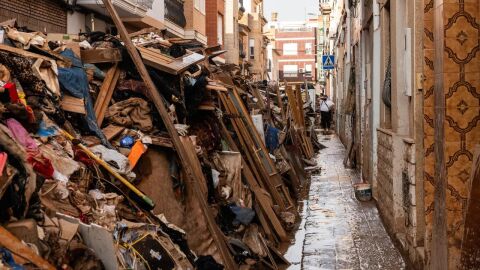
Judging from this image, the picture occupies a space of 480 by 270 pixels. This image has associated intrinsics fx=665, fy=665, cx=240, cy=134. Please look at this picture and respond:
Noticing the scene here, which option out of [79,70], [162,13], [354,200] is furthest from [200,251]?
[162,13]

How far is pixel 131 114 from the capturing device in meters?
7.74

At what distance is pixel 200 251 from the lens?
739 centimetres

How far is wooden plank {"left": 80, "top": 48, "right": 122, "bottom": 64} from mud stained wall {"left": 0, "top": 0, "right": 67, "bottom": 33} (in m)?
5.57

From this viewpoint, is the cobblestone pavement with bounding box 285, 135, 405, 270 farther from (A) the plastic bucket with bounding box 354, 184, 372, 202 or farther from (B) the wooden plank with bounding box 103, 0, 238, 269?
(B) the wooden plank with bounding box 103, 0, 238, 269

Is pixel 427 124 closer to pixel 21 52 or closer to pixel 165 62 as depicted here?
pixel 165 62

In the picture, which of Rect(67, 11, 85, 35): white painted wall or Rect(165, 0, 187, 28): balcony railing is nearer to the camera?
Rect(67, 11, 85, 35): white painted wall

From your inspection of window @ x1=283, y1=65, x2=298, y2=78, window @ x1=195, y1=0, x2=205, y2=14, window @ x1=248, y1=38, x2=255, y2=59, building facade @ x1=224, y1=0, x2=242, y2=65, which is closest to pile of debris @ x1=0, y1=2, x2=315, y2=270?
window @ x1=195, y1=0, x2=205, y2=14

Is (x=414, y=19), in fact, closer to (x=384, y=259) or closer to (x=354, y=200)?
(x=384, y=259)

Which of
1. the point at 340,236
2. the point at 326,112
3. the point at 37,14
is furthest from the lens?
the point at 326,112

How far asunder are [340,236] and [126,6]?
10.4 meters

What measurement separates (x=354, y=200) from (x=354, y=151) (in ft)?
18.7

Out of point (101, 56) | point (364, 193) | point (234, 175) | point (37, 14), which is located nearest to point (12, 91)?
point (101, 56)

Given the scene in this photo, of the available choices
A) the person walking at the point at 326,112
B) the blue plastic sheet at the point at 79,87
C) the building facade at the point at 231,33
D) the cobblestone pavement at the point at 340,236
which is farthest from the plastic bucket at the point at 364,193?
the building facade at the point at 231,33

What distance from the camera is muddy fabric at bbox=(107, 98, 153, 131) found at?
7.62 m
